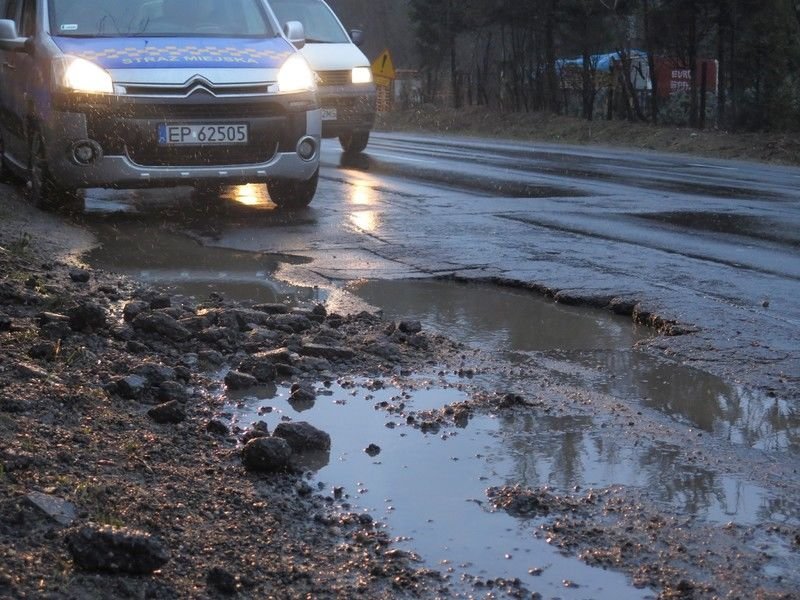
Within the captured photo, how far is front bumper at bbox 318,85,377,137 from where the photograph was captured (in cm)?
1739

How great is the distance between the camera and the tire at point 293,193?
32.9ft

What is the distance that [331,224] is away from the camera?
30.5ft

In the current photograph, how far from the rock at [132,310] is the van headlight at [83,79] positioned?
3.59 metres

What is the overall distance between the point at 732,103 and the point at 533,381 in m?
23.2

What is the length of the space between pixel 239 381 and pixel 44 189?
17.3ft

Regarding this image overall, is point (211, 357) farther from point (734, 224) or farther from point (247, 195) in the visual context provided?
point (247, 195)

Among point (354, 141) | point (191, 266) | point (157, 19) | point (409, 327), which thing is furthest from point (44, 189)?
point (354, 141)

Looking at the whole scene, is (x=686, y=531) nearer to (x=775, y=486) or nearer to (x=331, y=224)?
(x=775, y=486)

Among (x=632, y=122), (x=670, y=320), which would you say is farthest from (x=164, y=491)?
(x=632, y=122)

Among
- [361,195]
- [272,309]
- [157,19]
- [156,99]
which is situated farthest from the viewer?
[361,195]

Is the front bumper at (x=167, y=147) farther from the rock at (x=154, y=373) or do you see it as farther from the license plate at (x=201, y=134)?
the rock at (x=154, y=373)

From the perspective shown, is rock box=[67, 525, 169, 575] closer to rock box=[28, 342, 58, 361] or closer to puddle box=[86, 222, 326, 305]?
rock box=[28, 342, 58, 361]

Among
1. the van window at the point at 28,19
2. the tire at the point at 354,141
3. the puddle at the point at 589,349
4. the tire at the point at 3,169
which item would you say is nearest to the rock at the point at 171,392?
the puddle at the point at 589,349

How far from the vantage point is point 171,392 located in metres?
4.36
